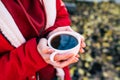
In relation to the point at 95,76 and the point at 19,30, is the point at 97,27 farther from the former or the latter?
the point at 19,30

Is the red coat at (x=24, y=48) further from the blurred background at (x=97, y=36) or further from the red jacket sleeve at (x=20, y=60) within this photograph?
the blurred background at (x=97, y=36)

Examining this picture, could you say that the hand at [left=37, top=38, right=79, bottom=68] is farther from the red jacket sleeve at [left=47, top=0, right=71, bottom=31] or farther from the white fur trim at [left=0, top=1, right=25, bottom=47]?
the red jacket sleeve at [left=47, top=0, right=71, bottom=31]

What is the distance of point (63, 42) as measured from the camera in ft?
4.27

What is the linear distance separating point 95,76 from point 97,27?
26.5 inches

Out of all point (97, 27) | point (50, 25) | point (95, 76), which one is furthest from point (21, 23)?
point (97, 27)

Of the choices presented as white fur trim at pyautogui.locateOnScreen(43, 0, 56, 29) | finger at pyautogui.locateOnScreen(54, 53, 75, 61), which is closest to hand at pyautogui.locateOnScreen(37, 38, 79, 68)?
finger at pyautogui.locateOnScreen(54, 53, 75, 61)

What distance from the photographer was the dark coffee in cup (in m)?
1.27

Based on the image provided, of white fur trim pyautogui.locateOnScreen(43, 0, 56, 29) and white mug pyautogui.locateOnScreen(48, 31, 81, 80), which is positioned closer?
white mug pyautogui.locateOnScreen(48, 31, 81, 80)

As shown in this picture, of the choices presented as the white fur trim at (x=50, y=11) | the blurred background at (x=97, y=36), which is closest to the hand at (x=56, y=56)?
the white fur trim at (x=50, y=11)

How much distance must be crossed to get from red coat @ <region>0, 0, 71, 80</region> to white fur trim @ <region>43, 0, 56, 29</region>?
0.02m

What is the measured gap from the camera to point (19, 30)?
1304 millimetres

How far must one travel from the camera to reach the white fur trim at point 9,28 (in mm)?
1252

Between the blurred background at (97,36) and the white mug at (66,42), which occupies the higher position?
the white mug at (66,42)

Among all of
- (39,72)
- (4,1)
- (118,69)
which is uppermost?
(4,1)
